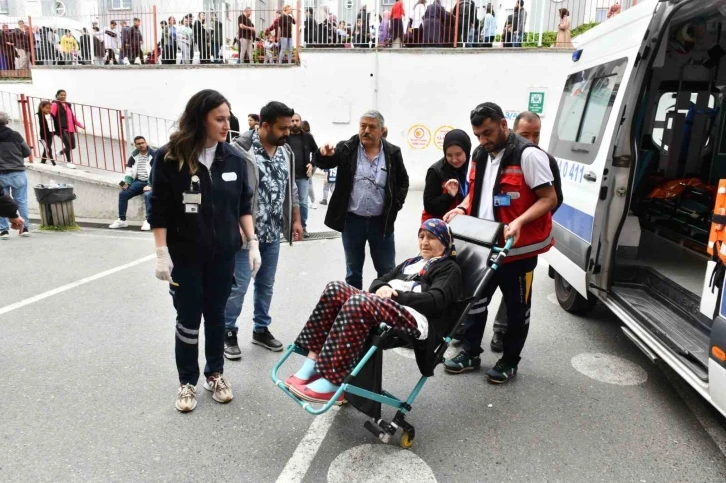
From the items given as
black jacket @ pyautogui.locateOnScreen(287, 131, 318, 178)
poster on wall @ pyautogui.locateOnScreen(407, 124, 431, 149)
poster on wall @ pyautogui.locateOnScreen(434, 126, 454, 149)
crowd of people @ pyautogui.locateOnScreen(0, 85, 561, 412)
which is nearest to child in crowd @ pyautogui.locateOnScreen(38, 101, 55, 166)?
black jacket @ pyautogui.locateOnScreen(287, 131, 318, 178)

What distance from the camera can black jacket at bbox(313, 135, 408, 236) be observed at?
3.95 meters

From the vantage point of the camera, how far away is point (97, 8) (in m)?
17.5

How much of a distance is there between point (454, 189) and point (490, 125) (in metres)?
0.70

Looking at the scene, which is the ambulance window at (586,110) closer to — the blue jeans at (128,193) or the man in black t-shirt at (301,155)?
the man in black t-shirt at (301,155)

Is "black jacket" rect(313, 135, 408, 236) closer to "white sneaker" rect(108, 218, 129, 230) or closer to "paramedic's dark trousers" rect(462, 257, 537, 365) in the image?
"paramedic's dark trousers" rect(462, 257, 537, 365)

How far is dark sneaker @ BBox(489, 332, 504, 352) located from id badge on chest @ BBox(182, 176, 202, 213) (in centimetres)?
253

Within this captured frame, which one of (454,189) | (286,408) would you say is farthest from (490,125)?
(286,408)

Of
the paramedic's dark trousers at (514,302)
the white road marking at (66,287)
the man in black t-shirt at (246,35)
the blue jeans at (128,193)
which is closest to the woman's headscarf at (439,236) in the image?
the paramedic's dark trousers at (514,302)

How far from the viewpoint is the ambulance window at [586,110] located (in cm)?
417

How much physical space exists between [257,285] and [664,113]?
444 cm

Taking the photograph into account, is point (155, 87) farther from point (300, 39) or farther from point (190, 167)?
point (190, 167)

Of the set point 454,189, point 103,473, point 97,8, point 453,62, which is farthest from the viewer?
point 97,8

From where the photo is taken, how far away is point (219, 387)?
11.0 feet

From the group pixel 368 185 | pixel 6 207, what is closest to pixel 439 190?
pixel 368 185
